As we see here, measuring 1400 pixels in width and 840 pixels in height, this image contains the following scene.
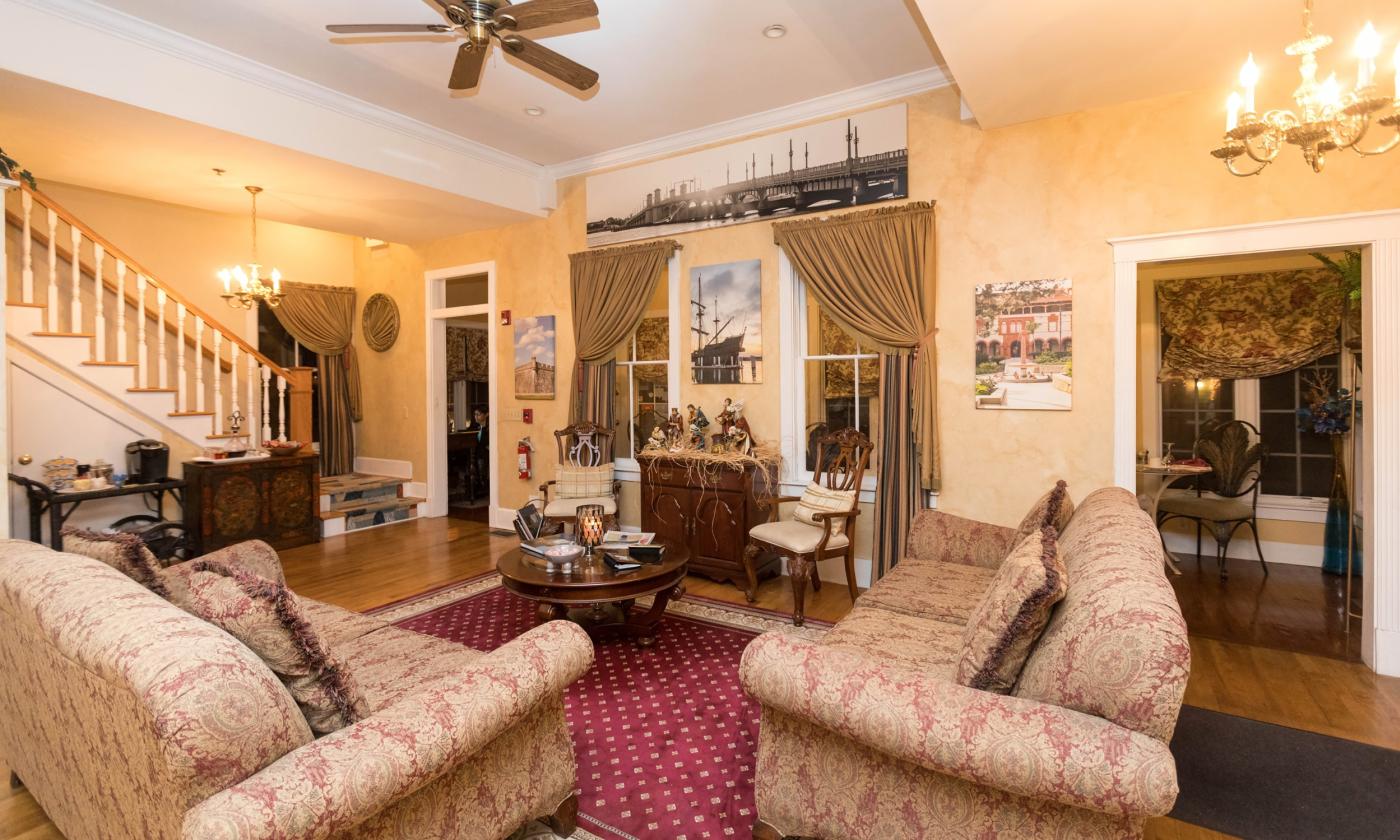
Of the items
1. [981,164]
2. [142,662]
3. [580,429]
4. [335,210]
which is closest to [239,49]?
[335,210]

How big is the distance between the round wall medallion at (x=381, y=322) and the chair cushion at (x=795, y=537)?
17.4 ft

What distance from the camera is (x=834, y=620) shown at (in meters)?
3.99

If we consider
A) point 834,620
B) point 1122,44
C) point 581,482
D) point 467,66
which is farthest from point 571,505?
point 1122,44

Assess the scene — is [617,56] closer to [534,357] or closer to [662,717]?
[534,357]

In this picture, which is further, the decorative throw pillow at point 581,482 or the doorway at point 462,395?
the doorway at point 462,395

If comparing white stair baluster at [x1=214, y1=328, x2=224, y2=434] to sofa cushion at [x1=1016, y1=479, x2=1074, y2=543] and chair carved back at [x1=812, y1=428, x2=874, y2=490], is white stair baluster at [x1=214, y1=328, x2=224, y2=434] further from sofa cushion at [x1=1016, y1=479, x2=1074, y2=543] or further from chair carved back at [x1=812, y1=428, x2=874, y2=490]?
sofa cushion at [x1=1016, y1=479, x2=1074, y2=543]

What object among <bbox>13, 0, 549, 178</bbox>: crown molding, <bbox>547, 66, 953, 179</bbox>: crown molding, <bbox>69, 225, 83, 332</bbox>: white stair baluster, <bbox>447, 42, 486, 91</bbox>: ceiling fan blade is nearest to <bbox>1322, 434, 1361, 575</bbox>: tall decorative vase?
<bbox>547, 66, 953, 179</bbox>: crown molding

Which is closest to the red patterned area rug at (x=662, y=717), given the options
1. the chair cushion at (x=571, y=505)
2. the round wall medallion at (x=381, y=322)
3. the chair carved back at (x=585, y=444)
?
the chair cushion at (x=571, y=505)

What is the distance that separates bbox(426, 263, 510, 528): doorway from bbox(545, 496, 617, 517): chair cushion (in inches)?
66.8

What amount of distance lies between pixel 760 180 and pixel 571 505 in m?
2.84

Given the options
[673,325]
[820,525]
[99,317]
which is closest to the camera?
[820,525]

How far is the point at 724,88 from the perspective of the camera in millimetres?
4430

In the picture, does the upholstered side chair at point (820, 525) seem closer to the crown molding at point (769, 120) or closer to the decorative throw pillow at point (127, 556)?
the crown molding at point (769, 120)

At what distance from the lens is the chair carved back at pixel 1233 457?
494cm
